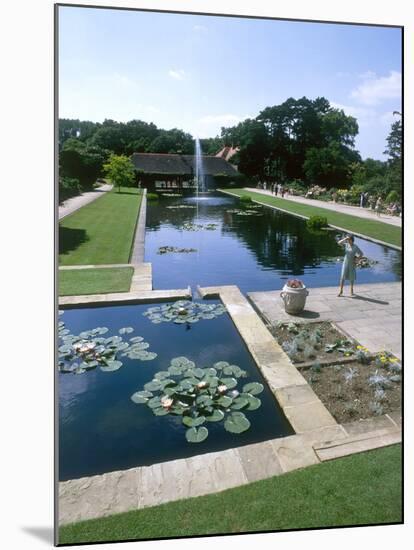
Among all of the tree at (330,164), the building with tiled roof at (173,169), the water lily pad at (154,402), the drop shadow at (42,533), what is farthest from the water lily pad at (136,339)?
the tree at (330,164)

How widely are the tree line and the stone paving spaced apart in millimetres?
1542

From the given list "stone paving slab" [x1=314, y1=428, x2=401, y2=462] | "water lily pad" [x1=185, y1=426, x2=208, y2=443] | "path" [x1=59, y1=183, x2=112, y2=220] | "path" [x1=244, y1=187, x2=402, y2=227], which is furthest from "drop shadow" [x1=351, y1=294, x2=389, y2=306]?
"path" [x1=59, y1=183, x2=112, y2=220]

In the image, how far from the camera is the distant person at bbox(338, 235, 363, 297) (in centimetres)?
595

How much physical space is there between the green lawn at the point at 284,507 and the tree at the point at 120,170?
3168mm

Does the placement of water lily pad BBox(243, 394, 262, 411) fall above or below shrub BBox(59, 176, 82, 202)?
below

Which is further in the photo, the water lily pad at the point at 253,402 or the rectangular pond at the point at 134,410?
the water lily pad at the point at 253,402

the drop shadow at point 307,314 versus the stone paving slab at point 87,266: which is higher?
the stone paving slab at point 87,266

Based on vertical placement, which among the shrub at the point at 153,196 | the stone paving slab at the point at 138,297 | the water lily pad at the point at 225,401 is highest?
the shrub at the point at 153,196

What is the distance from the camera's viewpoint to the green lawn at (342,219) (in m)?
5.17

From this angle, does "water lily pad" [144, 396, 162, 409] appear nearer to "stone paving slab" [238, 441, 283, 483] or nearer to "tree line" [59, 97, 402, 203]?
"stone paving slab" [238, 441, 283, 483]

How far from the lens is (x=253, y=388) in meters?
4.36

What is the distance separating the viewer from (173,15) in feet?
11.5

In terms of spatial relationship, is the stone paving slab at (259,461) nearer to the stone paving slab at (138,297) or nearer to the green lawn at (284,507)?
the green lawn at (284,507)

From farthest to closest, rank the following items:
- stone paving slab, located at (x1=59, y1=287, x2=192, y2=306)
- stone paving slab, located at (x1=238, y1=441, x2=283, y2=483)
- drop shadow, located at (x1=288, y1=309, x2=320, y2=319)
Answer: drop shadow, located at (x1=288, y1=309, x2=320, y2=319) → stone paving slab, located at (x1=59, y1=287, x2=192, y2=306) → stone paving slab, located at (x1=238, y1=441, x2=283, y2=483)
